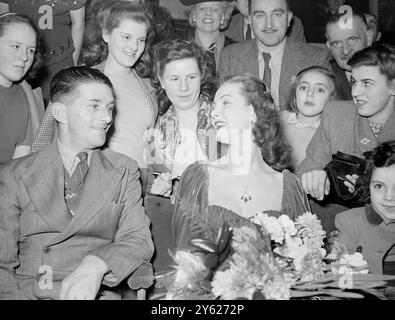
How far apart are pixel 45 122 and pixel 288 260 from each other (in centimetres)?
94

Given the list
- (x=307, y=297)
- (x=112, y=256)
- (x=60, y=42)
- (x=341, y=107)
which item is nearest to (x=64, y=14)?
(x=60, y=42)

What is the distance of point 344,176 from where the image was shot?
6.42 ft

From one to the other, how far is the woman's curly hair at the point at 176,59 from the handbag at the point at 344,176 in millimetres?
531

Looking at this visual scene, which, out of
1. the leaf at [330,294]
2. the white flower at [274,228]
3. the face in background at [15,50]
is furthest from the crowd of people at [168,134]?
the leaf at [330,294]

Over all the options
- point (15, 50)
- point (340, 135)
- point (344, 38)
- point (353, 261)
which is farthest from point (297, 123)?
point (15, 50)

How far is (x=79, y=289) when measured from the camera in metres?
1.51

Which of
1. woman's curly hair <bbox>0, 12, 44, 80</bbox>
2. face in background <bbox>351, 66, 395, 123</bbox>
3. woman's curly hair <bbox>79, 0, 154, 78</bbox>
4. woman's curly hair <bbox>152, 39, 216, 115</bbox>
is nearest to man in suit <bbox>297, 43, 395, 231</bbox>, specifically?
face in background <bbox>351, 66, 395, 123</bbox>

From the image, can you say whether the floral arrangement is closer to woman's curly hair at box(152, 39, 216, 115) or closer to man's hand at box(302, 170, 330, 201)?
man's hand at box(302, 170, 330, 201)

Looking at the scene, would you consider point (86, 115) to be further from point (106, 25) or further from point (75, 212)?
point (106, 25)

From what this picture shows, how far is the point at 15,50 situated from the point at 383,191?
1338 millimetres

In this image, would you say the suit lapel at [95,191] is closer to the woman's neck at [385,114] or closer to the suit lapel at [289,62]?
the suit lapel at [289,62]

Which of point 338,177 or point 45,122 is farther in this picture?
point 338,177

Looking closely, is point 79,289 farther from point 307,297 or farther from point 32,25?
point 32,25

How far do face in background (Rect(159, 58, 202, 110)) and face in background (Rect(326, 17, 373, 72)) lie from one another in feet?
1.84
